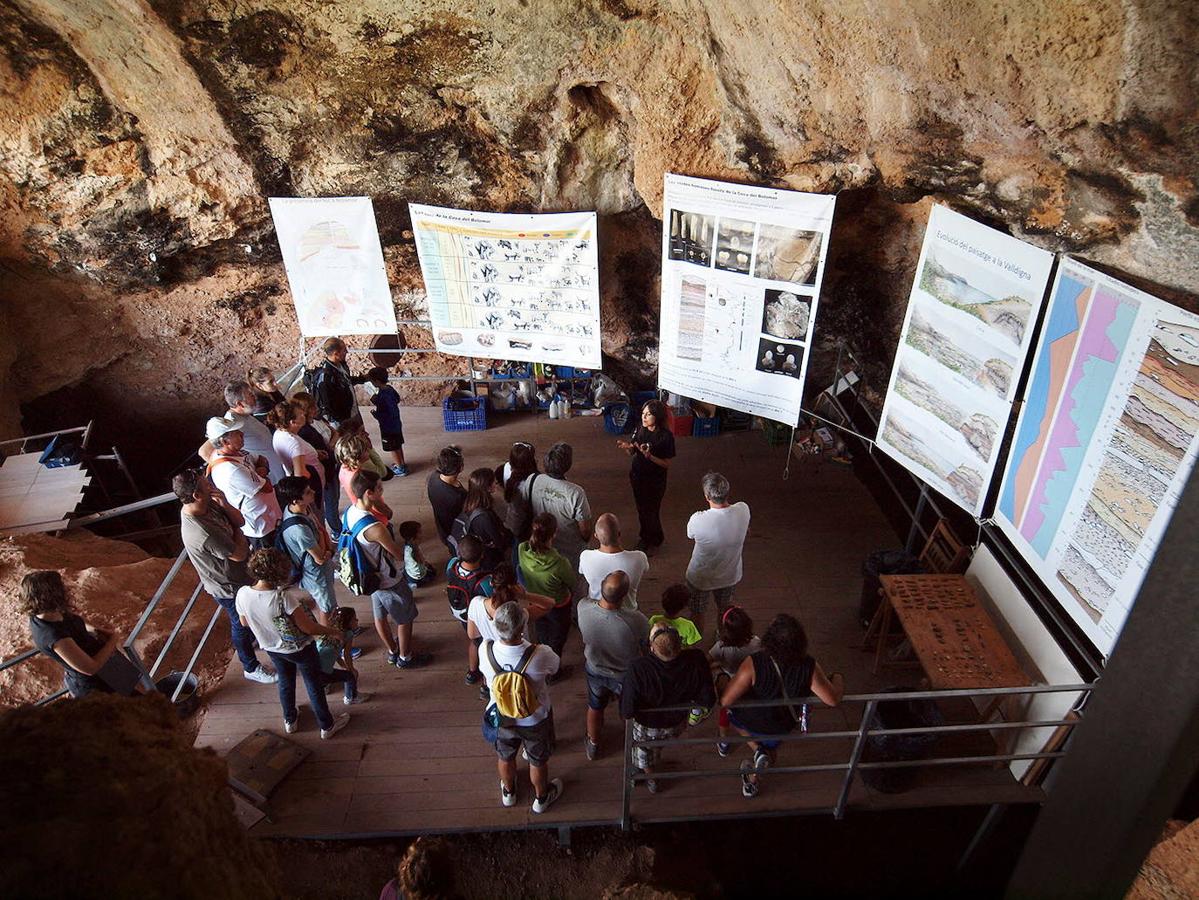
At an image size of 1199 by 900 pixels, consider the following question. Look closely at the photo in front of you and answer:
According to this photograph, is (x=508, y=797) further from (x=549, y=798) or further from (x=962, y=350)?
(x=962, y=350)

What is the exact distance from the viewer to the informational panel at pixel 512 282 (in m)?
7.15

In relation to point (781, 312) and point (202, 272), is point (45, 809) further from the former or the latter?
point (202, 272)

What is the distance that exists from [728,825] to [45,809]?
5.07m

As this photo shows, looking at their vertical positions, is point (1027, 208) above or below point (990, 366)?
above

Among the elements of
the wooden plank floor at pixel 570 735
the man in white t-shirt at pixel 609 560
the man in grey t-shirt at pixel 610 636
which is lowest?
the wooden plank floor at pixel 570 735

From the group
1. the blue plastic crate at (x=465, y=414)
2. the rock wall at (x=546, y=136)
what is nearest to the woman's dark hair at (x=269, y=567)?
the rock wall at (x=546, y=136)

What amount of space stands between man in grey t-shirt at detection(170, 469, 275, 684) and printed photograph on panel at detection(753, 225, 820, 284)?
442 cm

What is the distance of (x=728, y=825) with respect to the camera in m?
5.54

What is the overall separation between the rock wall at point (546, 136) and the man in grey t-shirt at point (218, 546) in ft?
11.7

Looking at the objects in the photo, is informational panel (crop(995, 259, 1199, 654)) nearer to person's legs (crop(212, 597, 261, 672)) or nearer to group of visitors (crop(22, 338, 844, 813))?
group of visitors (crop(22, 338, 844, 813))

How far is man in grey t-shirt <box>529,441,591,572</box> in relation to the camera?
5316 millimetres

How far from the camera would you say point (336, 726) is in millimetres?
5254

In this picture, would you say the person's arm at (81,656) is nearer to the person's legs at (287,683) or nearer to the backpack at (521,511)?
the person's legs at (287,683)

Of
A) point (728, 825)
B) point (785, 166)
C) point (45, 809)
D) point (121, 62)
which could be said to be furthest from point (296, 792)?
point (121, 62)
